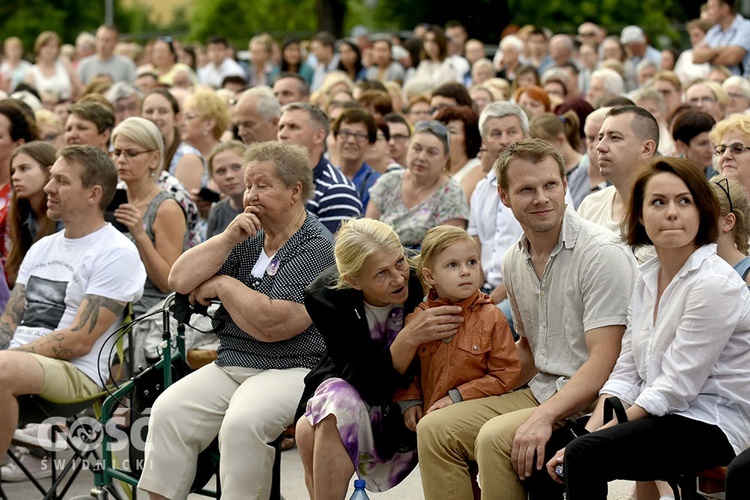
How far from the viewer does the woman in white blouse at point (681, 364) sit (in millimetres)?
3570

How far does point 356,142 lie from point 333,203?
1337 mm

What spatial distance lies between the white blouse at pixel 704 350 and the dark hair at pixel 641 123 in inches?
54.0

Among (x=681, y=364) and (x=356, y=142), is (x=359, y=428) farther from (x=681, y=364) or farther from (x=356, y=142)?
(x=356, y=142)

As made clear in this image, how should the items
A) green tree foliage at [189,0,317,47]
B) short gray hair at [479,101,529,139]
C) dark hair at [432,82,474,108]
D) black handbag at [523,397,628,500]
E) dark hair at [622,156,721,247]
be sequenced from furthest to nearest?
green tree foliage at [189,0,317,47] < dark hair at [432,82,474,108] < short gray hair at [479,101,529,139] < black handbag at [523,397,628,500] < dark hair at [622,156,721,247]

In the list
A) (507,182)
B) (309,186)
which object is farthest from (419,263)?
(309,186)

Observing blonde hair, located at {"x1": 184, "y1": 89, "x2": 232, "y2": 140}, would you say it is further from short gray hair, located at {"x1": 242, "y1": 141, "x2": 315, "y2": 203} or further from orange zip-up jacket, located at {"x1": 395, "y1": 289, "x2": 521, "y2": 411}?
orange zip-up jacket, located at {"x1": 395, "y1": 289, "x2": 521, "y2": 411}

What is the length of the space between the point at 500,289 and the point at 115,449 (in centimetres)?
225

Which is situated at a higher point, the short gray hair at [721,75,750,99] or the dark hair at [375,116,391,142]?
the short gray hair at [721,75,750,99]

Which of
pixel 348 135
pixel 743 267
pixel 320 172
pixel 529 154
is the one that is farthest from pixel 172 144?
pixel 743 267

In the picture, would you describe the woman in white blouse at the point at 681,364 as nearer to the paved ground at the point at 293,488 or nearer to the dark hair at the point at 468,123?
the paved ground at the point at 293,488

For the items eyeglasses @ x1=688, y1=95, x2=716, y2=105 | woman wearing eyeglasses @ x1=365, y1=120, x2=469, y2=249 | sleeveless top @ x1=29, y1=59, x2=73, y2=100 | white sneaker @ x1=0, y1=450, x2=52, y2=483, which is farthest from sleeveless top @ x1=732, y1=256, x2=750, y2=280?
sleeveless top @ x1=29, y1=59, x2=73, y2=100

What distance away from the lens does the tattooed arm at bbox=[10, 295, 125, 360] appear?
5.07 metres

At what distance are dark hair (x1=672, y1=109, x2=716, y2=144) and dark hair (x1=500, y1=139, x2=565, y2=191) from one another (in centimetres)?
263

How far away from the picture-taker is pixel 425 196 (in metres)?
6.39
